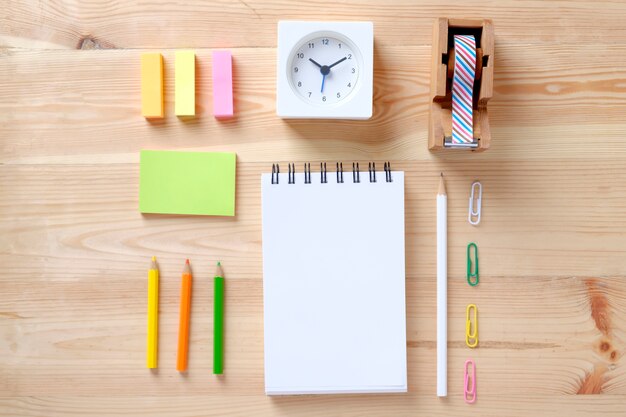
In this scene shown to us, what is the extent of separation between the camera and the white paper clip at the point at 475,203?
3.02 ft

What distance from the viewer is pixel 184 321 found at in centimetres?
91

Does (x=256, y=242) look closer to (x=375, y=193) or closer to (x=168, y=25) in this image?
(x=375, y=193)

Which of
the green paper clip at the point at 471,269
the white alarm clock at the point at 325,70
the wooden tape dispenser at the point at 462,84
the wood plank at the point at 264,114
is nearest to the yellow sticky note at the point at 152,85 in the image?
the wood plank at the point at 264,114

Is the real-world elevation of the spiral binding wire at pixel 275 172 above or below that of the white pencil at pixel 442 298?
above

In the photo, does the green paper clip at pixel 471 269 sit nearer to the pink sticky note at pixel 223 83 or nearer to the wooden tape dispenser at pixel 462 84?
the wooden tape dispenser at pixel 462 84

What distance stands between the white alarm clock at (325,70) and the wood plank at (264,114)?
56 millimetres

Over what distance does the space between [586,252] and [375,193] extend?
1.11 ft

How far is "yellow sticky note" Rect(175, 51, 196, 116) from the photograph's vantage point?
907 mm

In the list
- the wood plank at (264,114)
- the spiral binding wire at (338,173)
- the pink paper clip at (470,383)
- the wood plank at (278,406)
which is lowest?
the wood plank at (278,406)

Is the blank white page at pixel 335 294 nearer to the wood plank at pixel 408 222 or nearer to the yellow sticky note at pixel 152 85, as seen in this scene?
the wood plank at pixel 408 222

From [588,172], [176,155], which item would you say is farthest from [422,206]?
[176,155]

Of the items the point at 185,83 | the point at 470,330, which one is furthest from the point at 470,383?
the point at 185,83

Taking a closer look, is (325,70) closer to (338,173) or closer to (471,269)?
(338,173)

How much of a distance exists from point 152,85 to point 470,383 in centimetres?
66
